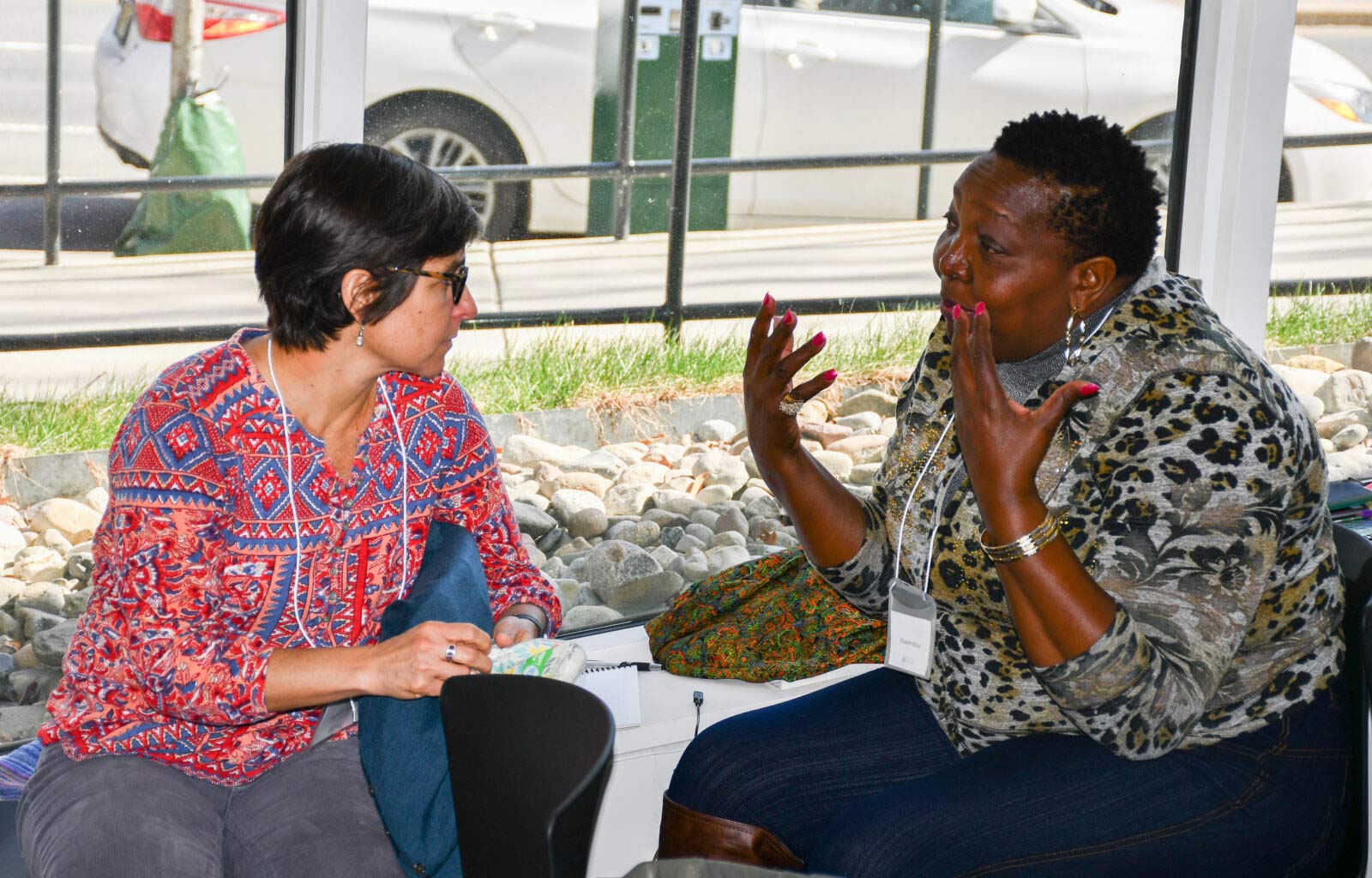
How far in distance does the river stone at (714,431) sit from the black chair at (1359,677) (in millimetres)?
1675

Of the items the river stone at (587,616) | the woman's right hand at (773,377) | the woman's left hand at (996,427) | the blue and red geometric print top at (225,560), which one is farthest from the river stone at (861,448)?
the woman's left hand at (996,427)

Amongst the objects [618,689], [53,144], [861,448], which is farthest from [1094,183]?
[861,448]

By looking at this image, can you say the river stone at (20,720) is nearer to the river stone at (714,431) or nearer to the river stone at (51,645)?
the river stone at (51,645)

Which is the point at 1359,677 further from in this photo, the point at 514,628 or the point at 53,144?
the point at 53,144

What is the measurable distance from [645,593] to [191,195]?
1300mm

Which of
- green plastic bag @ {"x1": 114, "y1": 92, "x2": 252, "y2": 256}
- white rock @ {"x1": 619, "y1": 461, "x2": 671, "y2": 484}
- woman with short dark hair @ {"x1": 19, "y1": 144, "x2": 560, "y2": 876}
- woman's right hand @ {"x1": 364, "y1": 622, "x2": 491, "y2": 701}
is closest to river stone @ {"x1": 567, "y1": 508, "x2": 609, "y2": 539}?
white rock @ {"x1": 619, "y1": 461, "x2": 671, "y2": 484}

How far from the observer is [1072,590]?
59.1 inches

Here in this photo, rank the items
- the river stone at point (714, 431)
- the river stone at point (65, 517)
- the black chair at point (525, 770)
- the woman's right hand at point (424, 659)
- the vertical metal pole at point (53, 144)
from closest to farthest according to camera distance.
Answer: the black chair at point (525, 770), the woman's right hand at point (424, 659), the vertical metal pole at point (53, 144), the river stone at point (65, 517), the river stone at point (714, 431)

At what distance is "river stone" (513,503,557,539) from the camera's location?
3029mm

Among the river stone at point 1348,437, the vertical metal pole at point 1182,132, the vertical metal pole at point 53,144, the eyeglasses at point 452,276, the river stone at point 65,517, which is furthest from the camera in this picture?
the river stone at point 1348,437

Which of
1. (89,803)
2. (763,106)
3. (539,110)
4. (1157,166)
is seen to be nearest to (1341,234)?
(1157,166)

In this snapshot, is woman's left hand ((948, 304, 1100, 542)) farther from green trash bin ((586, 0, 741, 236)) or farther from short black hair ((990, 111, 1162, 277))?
green trash bin ((586, 0, 741, 236))

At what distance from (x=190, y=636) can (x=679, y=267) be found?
1714mm

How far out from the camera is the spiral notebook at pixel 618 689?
238cm
